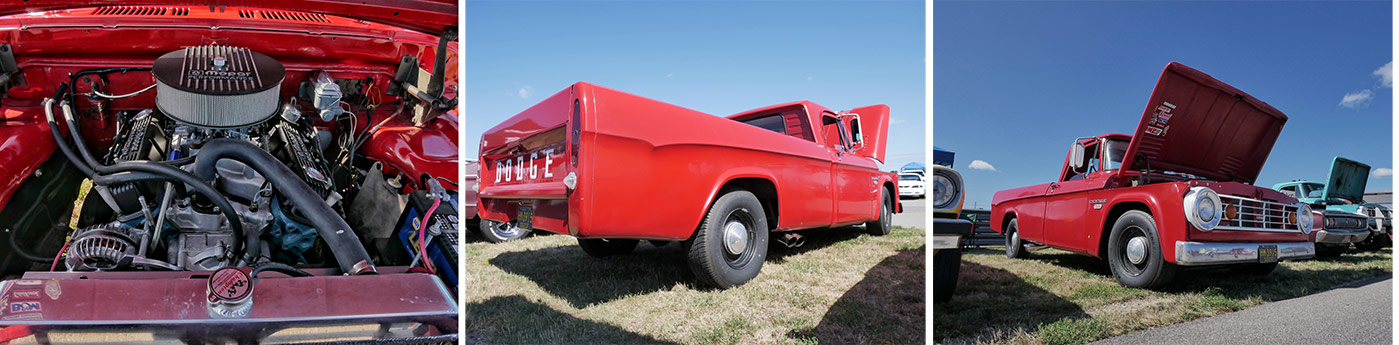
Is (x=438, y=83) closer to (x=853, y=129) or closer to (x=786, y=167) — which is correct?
(x=786, y=167)

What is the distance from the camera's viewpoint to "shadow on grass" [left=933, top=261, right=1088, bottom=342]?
192 cm

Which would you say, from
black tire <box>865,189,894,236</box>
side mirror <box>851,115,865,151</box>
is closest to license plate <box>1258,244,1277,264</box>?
black tire <box>865,189,894,236</box>


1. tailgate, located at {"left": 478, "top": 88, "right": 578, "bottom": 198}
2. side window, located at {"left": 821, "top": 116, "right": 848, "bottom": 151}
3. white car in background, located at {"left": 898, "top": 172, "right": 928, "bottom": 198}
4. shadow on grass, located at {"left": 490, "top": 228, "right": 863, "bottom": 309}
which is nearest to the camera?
tailgate, located at {"left": 478, "top": 88, "right": 578, "bottom": 198}

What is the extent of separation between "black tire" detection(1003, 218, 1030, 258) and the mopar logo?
294 centimetres

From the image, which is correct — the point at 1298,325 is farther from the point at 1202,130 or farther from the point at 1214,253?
the point at 1202,130

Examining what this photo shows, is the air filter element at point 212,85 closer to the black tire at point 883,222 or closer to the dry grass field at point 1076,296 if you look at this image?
the dry grass field at point 1076,296

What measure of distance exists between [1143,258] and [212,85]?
331 centimetres

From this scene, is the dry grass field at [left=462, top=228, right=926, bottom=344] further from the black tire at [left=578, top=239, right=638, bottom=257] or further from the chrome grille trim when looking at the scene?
the chrome grille trim

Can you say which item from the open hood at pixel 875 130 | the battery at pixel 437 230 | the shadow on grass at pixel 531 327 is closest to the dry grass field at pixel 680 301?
the shadow on grass at pixel 531 327

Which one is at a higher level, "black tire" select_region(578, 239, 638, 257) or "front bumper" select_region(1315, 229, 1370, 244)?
"front bumper" select_region(1315, 229, 1370, 244)

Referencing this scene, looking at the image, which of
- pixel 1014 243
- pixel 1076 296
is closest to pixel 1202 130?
pixel 1014 243

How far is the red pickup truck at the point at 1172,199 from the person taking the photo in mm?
2174

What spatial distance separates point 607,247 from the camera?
248cm

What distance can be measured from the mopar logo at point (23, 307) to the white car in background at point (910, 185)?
3.27 metres
